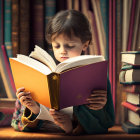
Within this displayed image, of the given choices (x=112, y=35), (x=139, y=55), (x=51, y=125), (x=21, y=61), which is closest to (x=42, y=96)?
(x=21, y=61)

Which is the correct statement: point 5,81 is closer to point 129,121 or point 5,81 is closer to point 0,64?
point 0,64

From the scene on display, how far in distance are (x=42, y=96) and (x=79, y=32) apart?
338 mm

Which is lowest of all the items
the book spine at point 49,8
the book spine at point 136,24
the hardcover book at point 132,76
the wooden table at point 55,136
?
the wooden table at point 55,136

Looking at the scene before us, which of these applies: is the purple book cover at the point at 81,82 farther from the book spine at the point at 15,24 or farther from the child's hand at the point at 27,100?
the book spine at the point at 15,24

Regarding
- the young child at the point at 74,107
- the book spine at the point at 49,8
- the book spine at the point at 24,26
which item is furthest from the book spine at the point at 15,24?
the young child at the point at 74,107

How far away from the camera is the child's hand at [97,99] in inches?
36.9

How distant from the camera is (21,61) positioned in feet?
3.13

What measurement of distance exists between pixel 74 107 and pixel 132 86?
295mm

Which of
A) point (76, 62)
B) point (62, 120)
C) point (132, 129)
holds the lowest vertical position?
point (132, 129)

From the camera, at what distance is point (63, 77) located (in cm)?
87

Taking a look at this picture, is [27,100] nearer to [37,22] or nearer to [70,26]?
[70,26]

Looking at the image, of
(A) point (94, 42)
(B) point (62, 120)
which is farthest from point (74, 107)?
(A) point (94, 42)

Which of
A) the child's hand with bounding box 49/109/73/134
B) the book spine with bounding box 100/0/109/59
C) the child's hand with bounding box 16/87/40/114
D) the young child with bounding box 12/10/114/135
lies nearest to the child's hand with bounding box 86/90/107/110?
the young child with bounding box 12/10/114/135

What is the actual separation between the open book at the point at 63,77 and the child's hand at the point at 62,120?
0.22 feet
